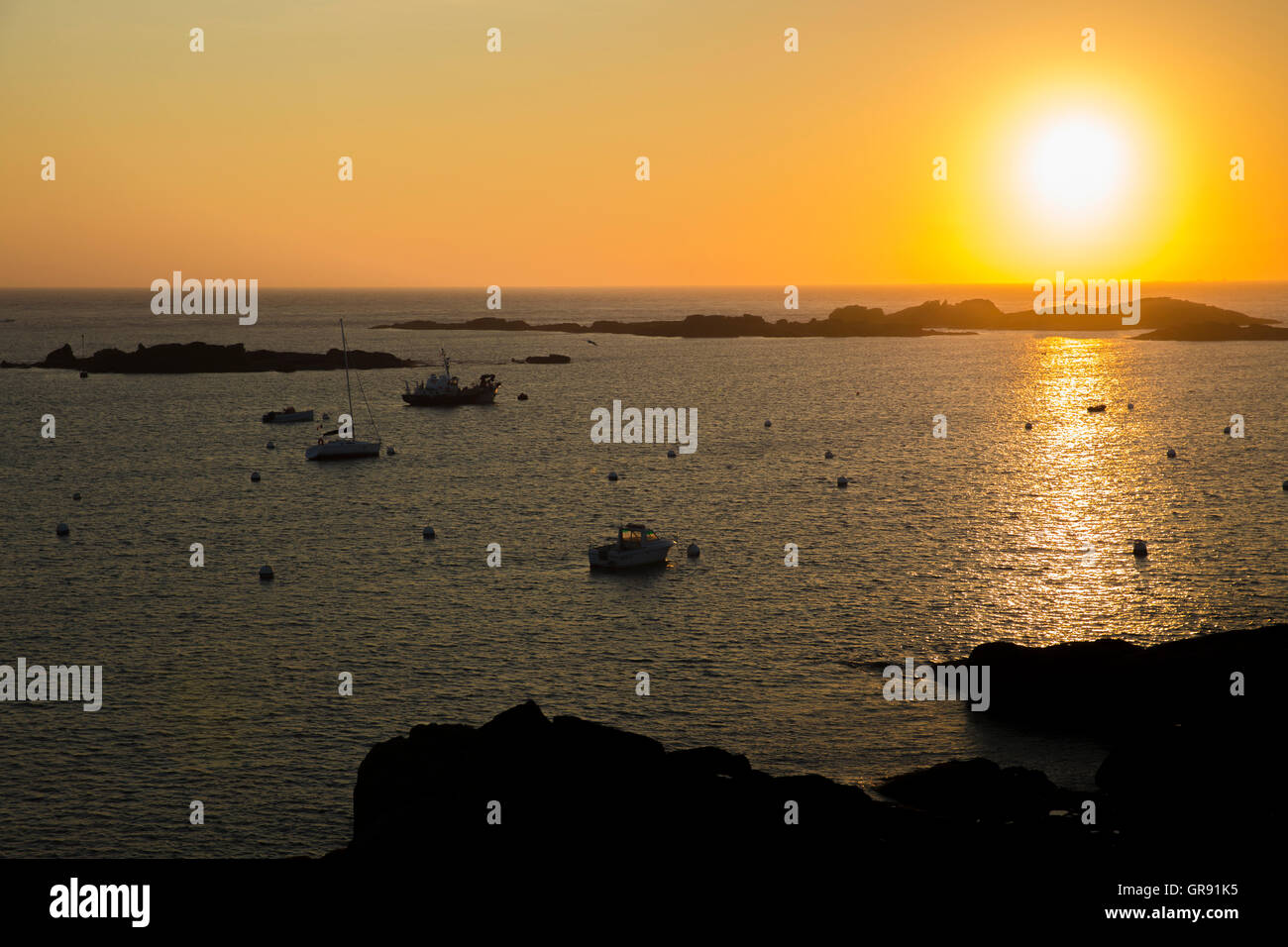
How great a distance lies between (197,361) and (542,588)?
136 metres

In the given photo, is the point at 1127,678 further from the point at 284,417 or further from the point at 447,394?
the point at 447,394

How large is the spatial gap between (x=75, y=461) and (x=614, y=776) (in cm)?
7785

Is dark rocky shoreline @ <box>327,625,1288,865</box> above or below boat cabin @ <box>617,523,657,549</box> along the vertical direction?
below

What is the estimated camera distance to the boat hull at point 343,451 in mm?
91150

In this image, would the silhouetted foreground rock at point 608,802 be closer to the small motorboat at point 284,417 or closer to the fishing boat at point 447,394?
the small motorboat at point 284,417

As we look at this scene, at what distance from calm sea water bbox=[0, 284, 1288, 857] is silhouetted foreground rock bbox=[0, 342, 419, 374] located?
59.3 meters

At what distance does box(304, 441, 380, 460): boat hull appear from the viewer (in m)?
91.2

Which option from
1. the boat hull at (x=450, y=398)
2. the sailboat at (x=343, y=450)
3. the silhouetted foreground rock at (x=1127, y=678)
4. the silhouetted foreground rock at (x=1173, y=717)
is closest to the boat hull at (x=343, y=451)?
the sailboat at (x=343, y=450)

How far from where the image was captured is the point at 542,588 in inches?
2056

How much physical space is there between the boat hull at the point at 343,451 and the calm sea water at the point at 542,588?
1.87 meters

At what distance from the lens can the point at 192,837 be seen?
1168 inches

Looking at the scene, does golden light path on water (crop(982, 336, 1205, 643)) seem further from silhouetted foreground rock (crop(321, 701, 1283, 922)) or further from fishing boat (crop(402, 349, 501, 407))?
fishing boat (crop(402, 349, 501, 407))

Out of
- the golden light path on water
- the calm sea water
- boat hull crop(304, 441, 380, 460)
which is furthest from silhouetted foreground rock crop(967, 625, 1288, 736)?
boat hull crop(304, 441, 380, 460)

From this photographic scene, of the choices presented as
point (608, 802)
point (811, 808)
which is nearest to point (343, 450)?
point (608, 802)
